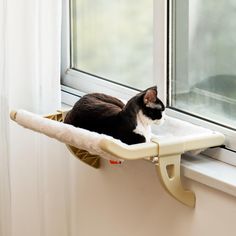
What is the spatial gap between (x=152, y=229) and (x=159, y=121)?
0.32 metres

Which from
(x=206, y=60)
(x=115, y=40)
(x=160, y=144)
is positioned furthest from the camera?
(x=115, y=40)

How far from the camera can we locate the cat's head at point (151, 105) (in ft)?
4.82

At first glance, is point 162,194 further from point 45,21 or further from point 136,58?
point 45,21

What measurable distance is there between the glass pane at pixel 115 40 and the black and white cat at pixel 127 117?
338 mm

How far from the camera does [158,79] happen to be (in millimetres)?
1753

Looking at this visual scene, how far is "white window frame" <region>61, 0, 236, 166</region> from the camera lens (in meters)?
1.58

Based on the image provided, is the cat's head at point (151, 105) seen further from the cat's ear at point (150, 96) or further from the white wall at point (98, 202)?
the white wall at point (98, 202)

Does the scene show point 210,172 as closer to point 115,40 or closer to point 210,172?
point 210,172

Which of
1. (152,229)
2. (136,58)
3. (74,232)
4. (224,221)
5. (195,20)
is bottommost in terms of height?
(74,232)

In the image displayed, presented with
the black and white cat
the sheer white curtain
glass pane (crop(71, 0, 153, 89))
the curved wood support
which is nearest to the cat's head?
the black and white cat

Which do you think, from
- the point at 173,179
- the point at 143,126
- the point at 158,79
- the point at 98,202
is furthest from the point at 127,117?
the point at 98,202

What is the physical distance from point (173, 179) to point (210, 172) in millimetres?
87

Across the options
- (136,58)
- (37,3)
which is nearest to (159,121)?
(136,58)

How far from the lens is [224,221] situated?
1.46m
